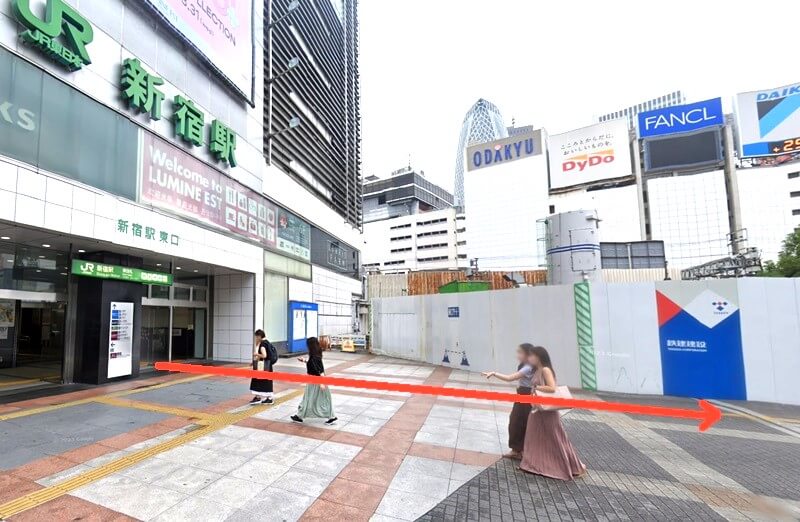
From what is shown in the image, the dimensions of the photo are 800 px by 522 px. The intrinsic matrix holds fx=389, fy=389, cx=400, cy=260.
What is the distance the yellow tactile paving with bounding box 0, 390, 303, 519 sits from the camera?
13.2ft

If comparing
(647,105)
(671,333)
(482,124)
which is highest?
(647,105)

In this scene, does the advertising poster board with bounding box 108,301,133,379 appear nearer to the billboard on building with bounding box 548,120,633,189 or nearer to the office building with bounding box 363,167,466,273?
the billboard on building with bounding box 548,120,633,189

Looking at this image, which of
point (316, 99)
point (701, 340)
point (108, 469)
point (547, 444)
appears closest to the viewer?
point (108, 469)

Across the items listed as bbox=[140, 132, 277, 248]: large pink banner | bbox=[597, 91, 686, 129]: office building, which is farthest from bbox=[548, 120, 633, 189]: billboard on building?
bbox=[597, 91, 686, 129]: office building

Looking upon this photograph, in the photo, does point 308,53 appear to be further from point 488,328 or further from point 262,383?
point 262,383

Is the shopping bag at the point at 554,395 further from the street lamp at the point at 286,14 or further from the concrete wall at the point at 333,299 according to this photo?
the street lamp at the point at 286,14

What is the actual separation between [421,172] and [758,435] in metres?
127

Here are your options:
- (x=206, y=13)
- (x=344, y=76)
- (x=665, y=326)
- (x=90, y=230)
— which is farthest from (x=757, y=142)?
(x=90, y=230)

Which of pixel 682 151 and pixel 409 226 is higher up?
pixel 682 151

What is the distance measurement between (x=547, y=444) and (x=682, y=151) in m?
74.2

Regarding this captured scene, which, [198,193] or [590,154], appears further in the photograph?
[590,154]

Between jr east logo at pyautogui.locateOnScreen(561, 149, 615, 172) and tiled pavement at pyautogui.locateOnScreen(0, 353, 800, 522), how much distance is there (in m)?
64.5

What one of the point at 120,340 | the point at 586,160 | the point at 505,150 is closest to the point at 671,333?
the point at 120,340

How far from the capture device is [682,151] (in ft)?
204
